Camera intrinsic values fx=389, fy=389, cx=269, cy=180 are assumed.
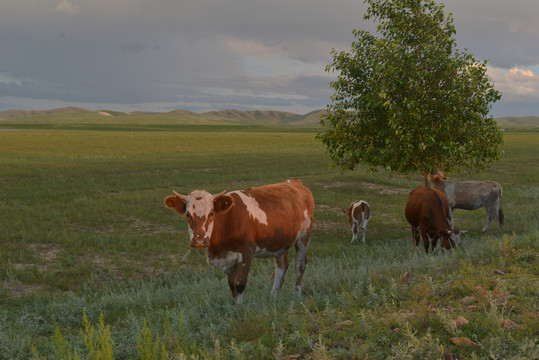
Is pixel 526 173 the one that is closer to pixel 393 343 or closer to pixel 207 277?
pixel 207 277

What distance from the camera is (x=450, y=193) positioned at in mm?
15250

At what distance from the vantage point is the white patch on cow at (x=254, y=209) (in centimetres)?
735

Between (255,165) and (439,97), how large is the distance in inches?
955

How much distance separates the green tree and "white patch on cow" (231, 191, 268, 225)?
24.0ft

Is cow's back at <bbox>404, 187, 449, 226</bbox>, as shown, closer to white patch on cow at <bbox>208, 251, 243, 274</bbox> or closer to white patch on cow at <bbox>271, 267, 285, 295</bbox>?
white patch on cow at <bbox>271, 267, 285, 295</bbox>

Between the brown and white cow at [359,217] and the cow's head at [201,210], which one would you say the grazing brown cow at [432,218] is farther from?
the cow's head at [201,210]

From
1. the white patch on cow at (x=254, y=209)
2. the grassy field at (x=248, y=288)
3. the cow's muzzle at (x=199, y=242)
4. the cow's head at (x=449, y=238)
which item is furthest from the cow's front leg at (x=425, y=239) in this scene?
the cow's muzzle at (x=199, y=242)

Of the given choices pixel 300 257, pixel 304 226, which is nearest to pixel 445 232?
pixel 304 226

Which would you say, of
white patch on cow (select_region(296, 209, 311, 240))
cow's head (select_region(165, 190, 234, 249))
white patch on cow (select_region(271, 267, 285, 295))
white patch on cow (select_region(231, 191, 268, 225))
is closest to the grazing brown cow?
white patch on cow (select_region(296, 209, 311, 240))

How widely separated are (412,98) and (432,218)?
4.91 m

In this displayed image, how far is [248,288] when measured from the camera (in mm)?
8789

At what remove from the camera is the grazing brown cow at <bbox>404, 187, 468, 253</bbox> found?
33.7 feet

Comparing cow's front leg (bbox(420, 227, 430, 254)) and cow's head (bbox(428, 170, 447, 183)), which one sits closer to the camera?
cow's front leg (bbox(420, 227, 430, 254))

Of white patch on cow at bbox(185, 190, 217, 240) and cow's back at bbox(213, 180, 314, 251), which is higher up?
white patch on cow at bbox(185, 190, 217, 240)
